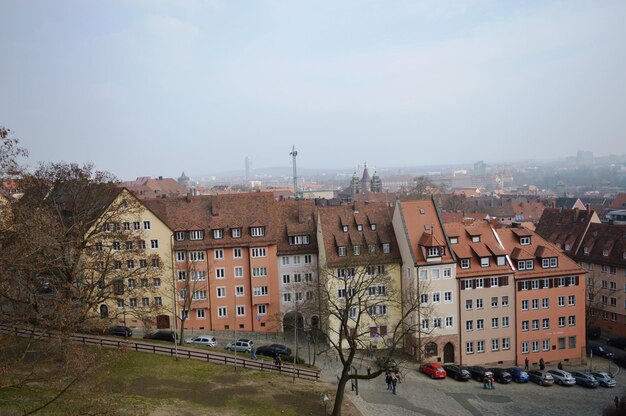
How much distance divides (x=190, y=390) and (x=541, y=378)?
29.8 m

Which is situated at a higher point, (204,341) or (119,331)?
(119,331)

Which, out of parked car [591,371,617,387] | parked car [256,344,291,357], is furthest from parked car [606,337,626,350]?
parked car [256,344,291,357]

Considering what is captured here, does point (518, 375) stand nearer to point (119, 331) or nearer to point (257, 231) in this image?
point (257, 231)

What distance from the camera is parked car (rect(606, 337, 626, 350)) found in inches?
2415

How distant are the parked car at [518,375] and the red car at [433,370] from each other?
6.03 metres

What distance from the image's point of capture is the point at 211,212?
2438 inches

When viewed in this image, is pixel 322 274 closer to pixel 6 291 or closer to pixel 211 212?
pixel 211 212

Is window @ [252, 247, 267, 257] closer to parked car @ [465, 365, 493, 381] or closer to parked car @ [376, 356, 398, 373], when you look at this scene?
parked car @ [376, 356, 398, 373]

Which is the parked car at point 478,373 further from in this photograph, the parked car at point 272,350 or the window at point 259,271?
the window at point 259,271

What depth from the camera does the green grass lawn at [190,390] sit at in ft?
→ 101

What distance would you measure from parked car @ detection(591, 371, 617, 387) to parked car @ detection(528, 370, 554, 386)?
4135mm

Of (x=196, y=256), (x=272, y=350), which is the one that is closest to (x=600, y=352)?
(x=272, y=350)

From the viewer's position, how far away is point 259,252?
2388 inches

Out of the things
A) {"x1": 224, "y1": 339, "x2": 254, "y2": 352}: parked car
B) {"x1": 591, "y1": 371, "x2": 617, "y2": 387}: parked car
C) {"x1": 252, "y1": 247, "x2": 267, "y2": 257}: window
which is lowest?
{"x1": 591, "y1": 371, "x2": 617, "y2": 387}: parked car
